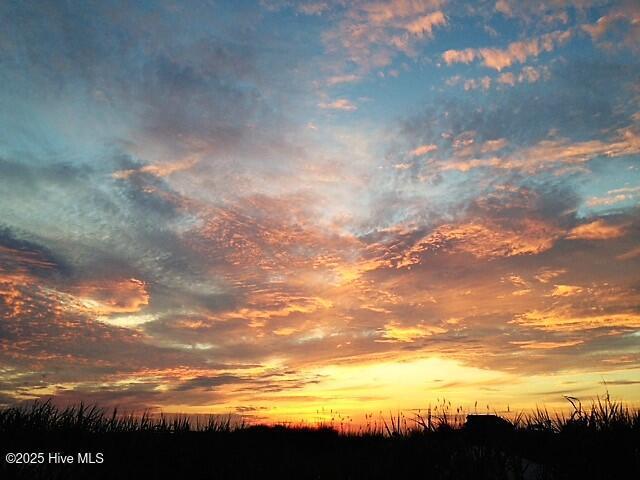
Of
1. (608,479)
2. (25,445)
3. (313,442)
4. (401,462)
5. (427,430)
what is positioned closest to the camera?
(608,479)

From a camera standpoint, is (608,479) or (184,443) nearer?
(608,479)

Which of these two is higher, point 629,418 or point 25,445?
point 629,418

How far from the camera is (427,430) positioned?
469 inches

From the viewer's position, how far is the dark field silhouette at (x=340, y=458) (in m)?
8.58

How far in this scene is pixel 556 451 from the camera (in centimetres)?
973

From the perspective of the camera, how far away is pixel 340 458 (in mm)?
11305

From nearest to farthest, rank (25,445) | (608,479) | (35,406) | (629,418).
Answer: (608,479)
(25,445)
(629,418)
(35,406)

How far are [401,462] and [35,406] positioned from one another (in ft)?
27.0

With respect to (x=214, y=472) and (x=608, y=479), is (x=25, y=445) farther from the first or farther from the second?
(x=608, y=479)

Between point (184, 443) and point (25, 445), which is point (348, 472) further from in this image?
point (25, 445)

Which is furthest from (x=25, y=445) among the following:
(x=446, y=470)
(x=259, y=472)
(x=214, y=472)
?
(x=446, y=470)

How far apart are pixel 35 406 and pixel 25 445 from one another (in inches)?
95.8

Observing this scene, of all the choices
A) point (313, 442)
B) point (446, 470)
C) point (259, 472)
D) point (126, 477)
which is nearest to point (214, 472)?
point (259, 472)

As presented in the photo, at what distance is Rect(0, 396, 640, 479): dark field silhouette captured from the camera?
28.1ft
